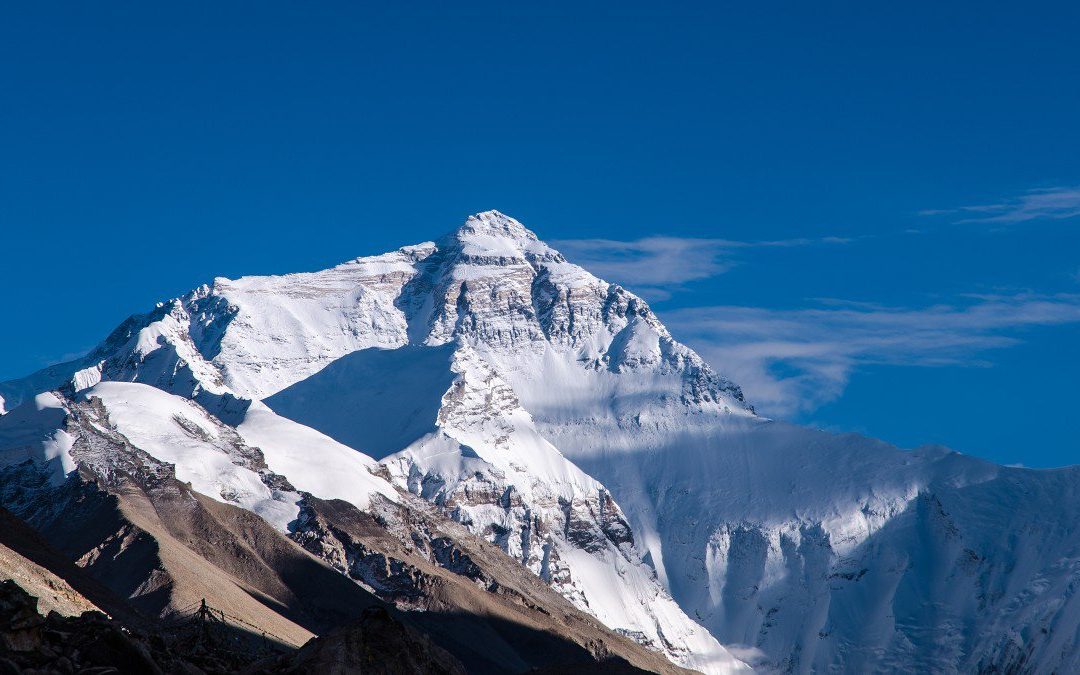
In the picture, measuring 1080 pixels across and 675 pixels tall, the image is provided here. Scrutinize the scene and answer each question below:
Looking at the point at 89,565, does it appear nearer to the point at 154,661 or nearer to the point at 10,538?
the point at 10,538

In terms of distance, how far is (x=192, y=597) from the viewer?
595 ft

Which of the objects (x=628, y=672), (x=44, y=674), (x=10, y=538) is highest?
(x=10, y=538)

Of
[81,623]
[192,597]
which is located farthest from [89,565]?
[81,623]

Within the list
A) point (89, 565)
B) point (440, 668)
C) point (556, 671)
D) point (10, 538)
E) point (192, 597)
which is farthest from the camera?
point (89, 565)

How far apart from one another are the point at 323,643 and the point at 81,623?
8.44 meters

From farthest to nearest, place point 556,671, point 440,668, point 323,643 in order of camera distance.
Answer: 1. point 556,671
2. point 440,668
3. point 323,643

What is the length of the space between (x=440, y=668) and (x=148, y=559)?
14051cm

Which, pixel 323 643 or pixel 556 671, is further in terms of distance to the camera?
pixel 556 671

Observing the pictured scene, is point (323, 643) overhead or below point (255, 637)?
below

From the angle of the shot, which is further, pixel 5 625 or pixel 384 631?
pixel 384 631

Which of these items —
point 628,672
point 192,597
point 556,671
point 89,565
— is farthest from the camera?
point 89,565

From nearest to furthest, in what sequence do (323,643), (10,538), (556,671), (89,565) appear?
1. (323,643)
2. (556,671)
3. (10,538)
4. (89,565)

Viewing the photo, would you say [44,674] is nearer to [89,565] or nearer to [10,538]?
[10,538]

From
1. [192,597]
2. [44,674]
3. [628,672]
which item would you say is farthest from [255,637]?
[44,674]
